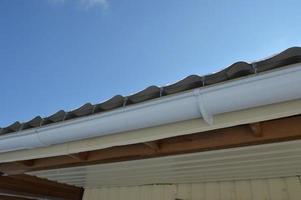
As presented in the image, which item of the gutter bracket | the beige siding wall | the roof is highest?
the roof

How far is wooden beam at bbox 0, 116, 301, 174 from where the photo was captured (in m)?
2.00

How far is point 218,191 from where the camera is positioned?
3.50 meters

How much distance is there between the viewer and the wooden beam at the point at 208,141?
1996mm

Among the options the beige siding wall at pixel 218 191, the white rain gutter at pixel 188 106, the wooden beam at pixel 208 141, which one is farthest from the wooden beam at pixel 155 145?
the beige siding wall at pixel 218 191

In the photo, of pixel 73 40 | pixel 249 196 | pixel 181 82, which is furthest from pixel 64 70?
pixel 181 82

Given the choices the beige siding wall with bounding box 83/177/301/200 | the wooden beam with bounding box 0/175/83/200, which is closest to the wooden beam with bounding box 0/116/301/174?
the beige siding wall with bounding box 83/177/301/200

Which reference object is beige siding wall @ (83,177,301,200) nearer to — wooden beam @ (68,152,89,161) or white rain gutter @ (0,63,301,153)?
wooden beam @ (68,152,89,161)

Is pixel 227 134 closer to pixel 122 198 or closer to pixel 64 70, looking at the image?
pixel 122 198

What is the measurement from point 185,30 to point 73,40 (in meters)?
2.29

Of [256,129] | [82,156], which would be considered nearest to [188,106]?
[256,129]

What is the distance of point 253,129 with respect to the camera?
2.01 meters

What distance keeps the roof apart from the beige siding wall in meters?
2.02

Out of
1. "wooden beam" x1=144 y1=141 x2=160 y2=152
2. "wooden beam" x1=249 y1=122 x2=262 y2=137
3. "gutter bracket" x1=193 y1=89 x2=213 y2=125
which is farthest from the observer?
"wooden beam" x1=144 y1=141 x2=160 y2=152

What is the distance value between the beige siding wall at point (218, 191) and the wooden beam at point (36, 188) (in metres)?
0.80
